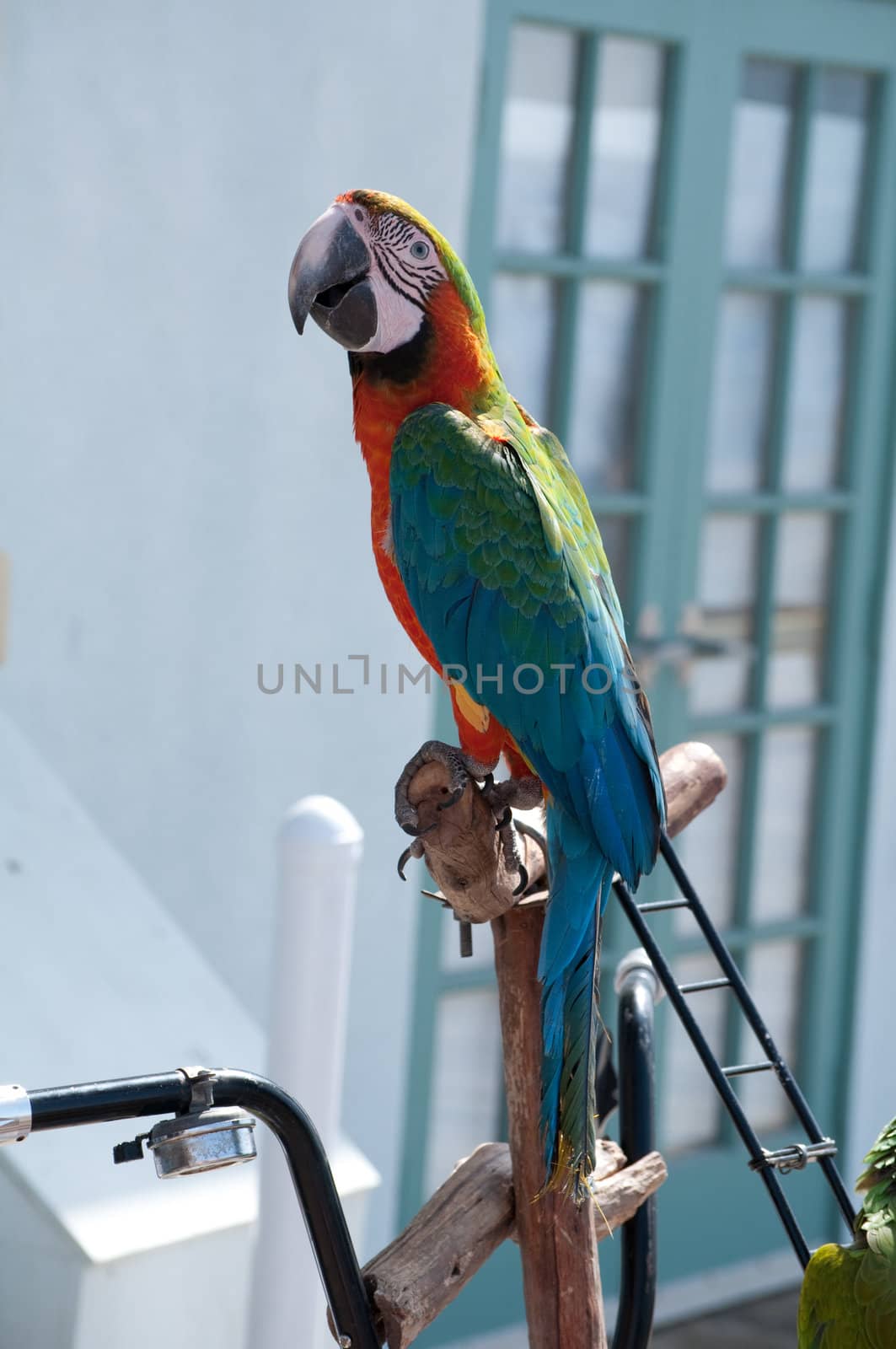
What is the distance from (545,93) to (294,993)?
4.90 feet

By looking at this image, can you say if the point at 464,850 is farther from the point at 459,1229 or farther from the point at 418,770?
the point at 459,1229

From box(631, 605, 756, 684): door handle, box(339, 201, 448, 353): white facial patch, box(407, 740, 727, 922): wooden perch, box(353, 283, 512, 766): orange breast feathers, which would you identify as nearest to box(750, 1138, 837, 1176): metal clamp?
box(407, 740, 727, 922): wooden perch

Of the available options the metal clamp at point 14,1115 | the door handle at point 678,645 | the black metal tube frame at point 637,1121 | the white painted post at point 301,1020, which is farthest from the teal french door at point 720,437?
the metal clamp at point 14,1115

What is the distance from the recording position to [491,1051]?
2.50 meters

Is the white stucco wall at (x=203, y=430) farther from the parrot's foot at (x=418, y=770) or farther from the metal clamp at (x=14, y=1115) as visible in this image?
the metal clamp at (x=14, y=1115)

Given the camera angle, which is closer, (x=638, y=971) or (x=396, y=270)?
(x=396, y=270)

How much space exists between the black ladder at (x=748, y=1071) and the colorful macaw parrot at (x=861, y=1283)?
2.2 inches

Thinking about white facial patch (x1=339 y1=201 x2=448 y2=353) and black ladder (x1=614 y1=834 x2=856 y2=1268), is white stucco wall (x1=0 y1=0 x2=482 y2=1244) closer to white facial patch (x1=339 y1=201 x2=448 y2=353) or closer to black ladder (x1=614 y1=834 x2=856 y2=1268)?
white facial patch (x1=339 y1=201 x2=448 y2=353)

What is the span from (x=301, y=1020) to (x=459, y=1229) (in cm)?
28

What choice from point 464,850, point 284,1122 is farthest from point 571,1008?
point 284,1122

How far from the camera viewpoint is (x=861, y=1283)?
1000mm

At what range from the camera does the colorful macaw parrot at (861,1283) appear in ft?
3.24

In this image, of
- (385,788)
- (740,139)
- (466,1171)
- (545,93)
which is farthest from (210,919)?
(740,139)

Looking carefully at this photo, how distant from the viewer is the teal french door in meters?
2.30
